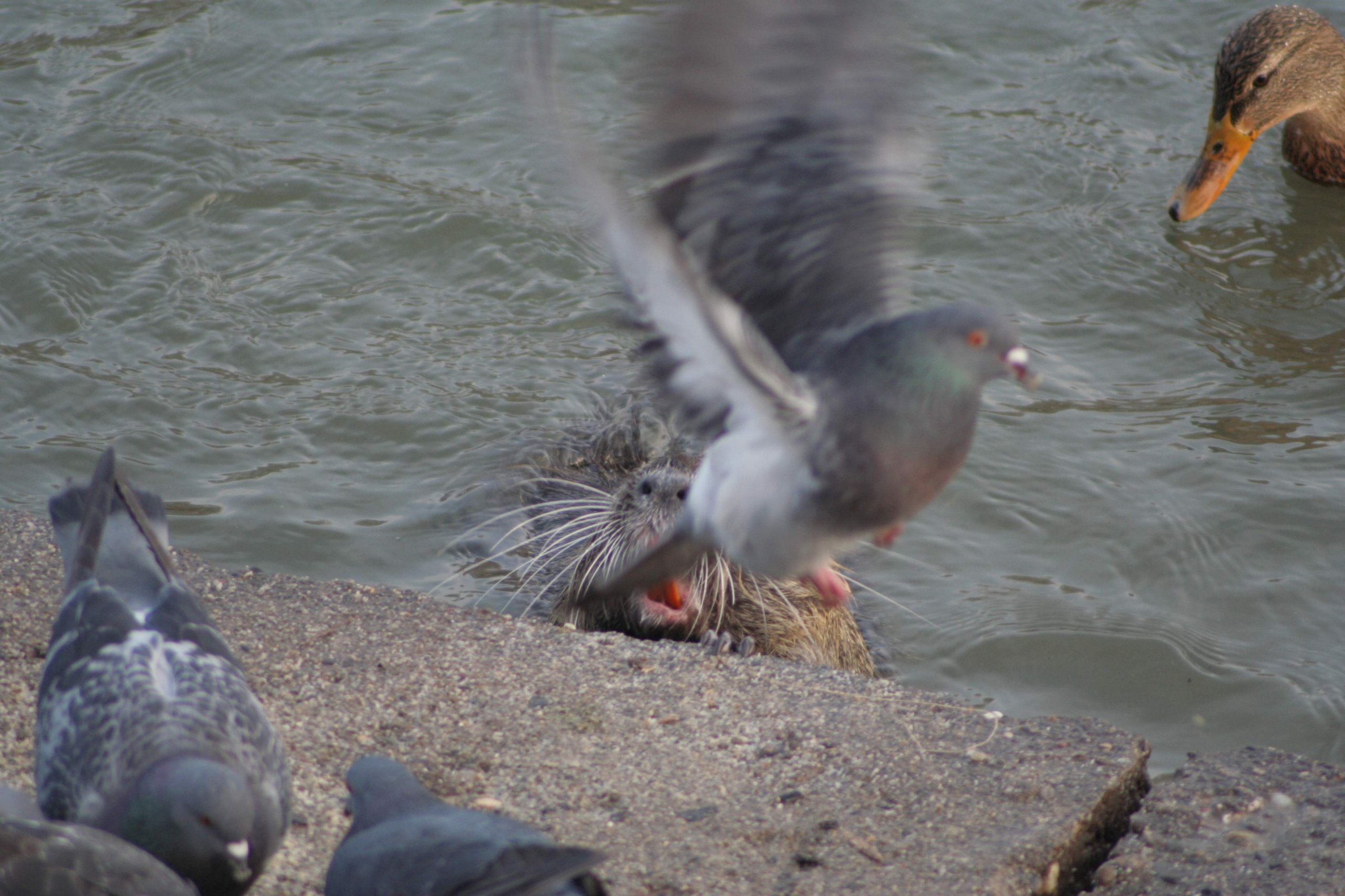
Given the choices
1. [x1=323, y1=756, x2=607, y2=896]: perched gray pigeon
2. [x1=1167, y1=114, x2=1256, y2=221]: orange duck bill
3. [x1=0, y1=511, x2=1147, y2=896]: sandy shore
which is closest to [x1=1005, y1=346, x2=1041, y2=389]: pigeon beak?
[x1=323, y1=756, x2=607, y2=896]: perched gray pigeon

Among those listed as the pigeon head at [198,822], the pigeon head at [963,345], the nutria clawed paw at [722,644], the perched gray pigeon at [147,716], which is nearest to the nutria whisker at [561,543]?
the nutria clawed paw at [722,644]

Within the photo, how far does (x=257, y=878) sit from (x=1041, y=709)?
105 inches

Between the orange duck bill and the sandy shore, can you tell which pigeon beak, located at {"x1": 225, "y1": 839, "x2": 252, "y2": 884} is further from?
the orange duck bill

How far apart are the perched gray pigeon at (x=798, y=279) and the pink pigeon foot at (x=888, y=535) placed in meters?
0.05

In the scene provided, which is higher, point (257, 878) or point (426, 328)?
point (257, 878)

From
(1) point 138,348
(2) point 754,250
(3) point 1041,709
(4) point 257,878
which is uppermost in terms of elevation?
(2) point 754,250

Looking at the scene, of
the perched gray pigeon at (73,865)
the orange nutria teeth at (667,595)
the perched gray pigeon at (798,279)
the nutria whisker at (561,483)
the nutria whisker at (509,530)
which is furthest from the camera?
the nutria whisker at (561,483)

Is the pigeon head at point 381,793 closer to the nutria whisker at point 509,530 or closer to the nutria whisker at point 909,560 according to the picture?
the nutria whisker at point 509,530

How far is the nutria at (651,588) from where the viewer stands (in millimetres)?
4430

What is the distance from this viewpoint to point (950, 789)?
128 inches

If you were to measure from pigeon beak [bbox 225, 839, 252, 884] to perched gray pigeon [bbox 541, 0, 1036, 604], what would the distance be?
50.0 inches

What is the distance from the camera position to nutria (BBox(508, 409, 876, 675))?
4.43 m

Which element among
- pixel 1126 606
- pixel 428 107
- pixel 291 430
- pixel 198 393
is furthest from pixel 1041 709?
pixel 428 107

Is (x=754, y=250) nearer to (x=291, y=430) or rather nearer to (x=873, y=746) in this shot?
(x=873, y=746)
